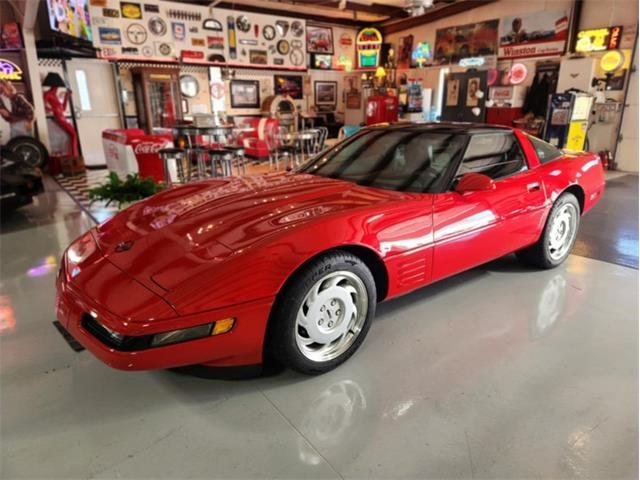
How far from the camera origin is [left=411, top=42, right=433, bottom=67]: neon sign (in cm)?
1119

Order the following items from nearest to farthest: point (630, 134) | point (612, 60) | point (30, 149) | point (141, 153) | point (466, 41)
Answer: point (141, 153) < point (612, 60) < point (30, 149) < point (630, 134) < point (466, 41)

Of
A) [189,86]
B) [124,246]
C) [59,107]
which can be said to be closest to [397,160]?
[124,246]

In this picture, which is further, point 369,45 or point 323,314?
point 369,45

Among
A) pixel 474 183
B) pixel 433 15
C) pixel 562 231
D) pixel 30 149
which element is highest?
pixel 433 15

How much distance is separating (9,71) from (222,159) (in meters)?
5.42

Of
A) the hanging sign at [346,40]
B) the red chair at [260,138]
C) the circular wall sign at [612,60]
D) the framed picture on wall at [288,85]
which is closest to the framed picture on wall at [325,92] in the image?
the framed picture on wall at [288,85]

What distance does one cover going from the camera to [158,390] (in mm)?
1765

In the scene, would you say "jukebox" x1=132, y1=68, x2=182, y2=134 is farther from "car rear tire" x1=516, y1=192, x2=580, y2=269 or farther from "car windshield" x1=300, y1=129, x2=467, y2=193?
"car rear tire" x1=516, y1=192, x2=580, y2=269

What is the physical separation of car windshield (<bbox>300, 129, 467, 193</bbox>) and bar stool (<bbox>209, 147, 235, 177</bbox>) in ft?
7.98

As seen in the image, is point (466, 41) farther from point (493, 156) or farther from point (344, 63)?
point (493, 156)

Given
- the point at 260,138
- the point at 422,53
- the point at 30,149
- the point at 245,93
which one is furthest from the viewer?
the point at 245,93

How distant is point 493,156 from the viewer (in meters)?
2.59

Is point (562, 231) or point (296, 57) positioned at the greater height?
point (296, 57)

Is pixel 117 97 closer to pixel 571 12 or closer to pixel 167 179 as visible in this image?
pixel 167 179
